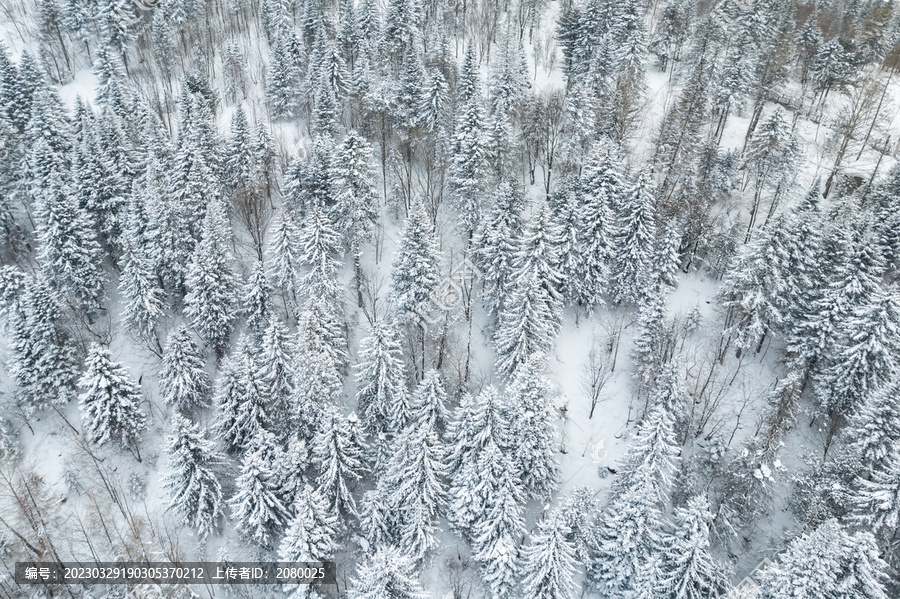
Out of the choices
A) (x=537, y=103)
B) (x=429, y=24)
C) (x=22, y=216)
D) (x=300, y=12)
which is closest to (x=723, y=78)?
(x=537, y=103)

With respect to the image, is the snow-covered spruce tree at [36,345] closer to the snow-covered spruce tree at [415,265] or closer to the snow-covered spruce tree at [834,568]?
the snow-covered spruce tree at [415,265]

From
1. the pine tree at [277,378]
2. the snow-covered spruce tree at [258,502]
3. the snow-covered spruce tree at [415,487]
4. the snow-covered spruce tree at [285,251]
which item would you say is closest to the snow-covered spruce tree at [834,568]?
the snow-covered spruce tree at [415,487]

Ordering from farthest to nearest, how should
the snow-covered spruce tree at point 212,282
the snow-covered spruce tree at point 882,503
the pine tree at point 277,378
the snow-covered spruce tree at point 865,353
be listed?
→ the snow-covered spruce tree at point 212,282 → the pine tree at point 277,378 → the snow-covered spruce tree at point 865,353 → the snow-covered spruce tree at point 882,503

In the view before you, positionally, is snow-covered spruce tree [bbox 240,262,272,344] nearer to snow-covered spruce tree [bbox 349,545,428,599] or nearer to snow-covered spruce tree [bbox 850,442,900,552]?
snow-covered spruce tree [bbox 349,545,428,599]

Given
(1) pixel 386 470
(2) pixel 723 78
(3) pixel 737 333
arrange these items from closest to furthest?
(1) pixel 386 470 → (3) pixel 737 333 → (2) pixel 723 78

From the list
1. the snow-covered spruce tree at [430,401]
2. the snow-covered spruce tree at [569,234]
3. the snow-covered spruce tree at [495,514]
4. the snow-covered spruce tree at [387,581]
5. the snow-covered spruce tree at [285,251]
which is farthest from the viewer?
the snow-covered spruce tree at [569,234]

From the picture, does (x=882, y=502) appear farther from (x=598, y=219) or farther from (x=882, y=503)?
(x=598, y=219)

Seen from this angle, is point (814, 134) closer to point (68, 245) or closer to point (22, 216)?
point (68, 245)

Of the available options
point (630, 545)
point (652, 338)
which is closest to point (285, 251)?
point (652, 338)
